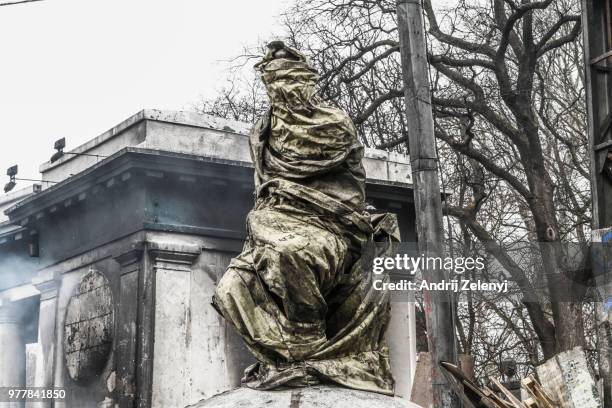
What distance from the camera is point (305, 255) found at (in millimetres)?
6922

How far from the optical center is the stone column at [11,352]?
78.2 ft

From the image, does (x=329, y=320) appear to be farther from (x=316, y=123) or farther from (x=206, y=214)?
(x=206, y=214)

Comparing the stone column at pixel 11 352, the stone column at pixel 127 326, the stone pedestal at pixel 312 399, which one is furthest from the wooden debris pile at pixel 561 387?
the stone column at pixel 11 352

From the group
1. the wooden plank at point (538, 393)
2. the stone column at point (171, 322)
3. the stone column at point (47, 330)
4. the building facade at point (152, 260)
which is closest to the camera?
the wooden plank at point (538, 393)

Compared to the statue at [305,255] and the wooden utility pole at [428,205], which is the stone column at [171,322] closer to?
the wooden utility pole at [428,205]

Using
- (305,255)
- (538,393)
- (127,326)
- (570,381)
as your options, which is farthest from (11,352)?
(305,255)

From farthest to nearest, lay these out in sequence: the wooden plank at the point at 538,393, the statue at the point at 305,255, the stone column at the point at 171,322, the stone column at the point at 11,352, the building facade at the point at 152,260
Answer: the stone column at the point at 11,352 → the building facade at the point at 152,260 → the stone column at the point at 171,322 → the wooden plank at the point at 538,393 → the statue at the point at 305,255

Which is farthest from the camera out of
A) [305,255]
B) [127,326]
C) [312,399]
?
[127,326]

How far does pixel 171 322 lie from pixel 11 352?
879cm

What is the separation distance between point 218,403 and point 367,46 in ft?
49.6

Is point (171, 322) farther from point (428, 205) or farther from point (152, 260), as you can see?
point (428, 205)

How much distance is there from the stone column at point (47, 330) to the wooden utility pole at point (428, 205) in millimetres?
9998

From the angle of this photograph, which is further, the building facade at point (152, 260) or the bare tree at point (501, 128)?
the bare tree at point (501, 128)

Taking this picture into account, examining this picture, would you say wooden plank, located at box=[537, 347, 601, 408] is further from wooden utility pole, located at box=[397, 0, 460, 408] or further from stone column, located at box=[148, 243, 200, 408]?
stone column, located at box=[148, 243, 200, 408]
